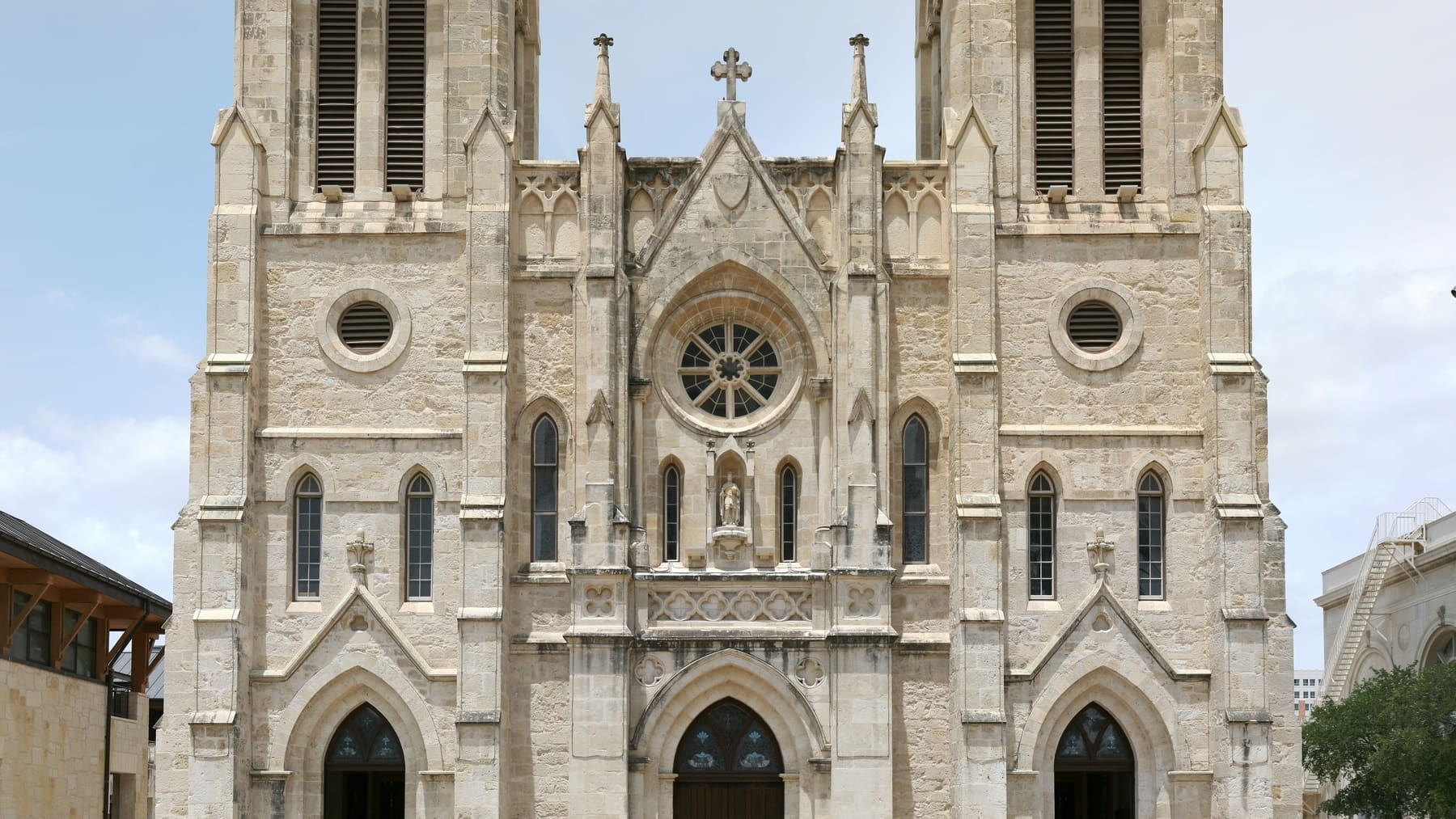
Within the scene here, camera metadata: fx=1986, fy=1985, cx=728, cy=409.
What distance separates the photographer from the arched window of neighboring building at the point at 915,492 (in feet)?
120

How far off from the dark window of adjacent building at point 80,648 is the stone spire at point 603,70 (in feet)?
55.1

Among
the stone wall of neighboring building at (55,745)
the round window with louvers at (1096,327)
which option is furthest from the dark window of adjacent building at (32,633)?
the round window with louvers at (1096,327)

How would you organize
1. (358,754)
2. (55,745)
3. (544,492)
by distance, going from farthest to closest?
(55,745), (544,492), (358,754)

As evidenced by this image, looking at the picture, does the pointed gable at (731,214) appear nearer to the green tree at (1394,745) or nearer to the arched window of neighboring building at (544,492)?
the arched window of neighboring building at (544,492)

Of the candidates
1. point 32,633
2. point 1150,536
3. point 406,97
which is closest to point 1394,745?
point 1150,536

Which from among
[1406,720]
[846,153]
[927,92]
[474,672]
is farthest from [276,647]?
[1406,720]

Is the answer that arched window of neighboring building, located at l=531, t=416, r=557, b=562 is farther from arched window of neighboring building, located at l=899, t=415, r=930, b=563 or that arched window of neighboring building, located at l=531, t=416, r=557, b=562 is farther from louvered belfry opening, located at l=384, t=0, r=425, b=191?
arched window of neighboring building, located at l=899, t=415, r=930, b=563

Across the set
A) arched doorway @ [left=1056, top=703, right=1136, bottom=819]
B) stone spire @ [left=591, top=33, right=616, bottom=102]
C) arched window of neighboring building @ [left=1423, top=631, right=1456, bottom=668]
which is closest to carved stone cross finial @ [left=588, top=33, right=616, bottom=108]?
stone spire @ [left=591, top=33, right=616, bottom=102]

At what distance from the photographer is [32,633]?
41594mm

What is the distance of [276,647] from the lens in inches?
1414

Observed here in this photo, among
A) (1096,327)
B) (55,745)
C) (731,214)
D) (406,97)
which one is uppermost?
(406,97)

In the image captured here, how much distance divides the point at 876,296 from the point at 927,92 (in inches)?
335

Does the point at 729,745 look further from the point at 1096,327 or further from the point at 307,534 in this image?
the point at 1096,327

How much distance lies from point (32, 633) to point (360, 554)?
9851mm
